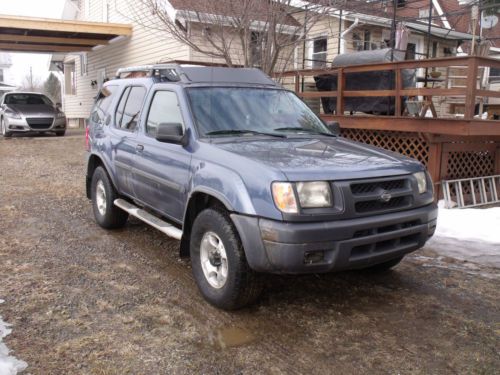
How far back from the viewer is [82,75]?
25.3 meters

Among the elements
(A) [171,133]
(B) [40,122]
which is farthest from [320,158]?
(B) [40,122]

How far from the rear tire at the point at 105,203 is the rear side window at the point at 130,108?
739mm

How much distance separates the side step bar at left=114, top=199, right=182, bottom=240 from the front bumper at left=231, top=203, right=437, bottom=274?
1.05 m

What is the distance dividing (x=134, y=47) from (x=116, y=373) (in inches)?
670

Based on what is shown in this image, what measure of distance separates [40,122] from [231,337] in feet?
52.7

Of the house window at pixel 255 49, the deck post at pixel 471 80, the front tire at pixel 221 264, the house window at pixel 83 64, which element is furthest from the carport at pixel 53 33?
the front tire at pixel 221 264

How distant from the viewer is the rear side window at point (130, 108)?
5408 mm

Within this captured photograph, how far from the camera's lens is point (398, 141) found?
8680 millimetres

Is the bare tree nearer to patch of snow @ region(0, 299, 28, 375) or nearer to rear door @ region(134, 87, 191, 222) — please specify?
rear door @ region(134, 87, 191, 222)

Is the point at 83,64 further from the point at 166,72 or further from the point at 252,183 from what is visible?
the point at 252,183

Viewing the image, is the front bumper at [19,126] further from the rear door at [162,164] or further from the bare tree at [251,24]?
the rear door at [162,164]

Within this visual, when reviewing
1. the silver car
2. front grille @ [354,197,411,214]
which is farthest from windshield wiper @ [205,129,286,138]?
the silver car

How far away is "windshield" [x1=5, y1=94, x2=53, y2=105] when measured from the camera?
18.2 m

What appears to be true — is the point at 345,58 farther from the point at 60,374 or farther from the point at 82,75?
the point at 82,75
